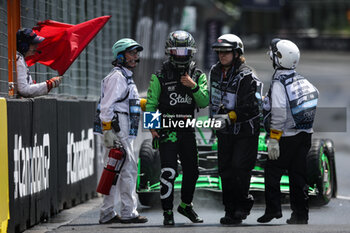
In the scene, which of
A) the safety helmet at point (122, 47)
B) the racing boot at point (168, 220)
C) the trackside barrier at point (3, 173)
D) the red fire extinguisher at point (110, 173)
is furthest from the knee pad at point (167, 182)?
the trackside barrier at point (3, 173)

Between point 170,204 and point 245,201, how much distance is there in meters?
0.75

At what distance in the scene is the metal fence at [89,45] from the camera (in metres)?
9.69

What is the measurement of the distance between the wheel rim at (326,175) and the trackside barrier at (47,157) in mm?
3009

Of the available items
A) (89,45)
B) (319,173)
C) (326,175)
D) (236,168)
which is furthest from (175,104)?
(89,45)

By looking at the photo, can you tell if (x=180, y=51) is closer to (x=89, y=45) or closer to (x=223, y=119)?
(x=223, y=119)

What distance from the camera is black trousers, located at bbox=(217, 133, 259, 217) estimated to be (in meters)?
8.75

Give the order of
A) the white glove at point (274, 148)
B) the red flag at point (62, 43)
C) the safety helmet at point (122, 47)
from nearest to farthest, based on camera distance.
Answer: the white glove at point (274, 148)
the safety helmet at point (122, 47)
the red flag at point (62, 43)

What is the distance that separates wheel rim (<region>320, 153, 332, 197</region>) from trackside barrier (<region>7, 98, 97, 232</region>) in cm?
301

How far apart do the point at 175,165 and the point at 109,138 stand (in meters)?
0.72

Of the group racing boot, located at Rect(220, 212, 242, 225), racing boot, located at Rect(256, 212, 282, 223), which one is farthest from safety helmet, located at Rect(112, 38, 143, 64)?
racing boot, located at Rect(256, 212, 282, 223)

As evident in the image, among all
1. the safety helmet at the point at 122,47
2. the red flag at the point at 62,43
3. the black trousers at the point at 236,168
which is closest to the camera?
the black trousers at the point at 236,168

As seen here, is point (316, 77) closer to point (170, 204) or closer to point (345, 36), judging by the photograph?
point (345, 36)

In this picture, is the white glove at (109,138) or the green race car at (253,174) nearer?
the white glove at (109,138)

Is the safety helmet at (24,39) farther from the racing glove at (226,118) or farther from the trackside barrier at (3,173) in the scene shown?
the racing glove at (226,118)
